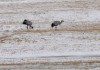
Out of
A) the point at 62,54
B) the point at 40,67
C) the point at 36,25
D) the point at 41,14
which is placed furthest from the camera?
the point at 41,14

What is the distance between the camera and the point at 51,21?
32.5 metres

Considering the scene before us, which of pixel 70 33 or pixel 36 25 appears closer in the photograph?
pixel 70 33

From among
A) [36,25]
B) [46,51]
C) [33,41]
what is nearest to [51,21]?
[36,25]

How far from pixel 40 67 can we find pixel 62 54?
132 inches

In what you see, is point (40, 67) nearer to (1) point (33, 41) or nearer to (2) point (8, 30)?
(1) point (33, 41)

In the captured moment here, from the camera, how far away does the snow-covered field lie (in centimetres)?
2269

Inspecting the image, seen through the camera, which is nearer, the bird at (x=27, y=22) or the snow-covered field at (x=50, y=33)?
the snow-covered field at (x=50, y=33)

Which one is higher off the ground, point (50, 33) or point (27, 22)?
point (27, 22)

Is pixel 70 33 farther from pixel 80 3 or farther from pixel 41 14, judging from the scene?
pixel 80 3

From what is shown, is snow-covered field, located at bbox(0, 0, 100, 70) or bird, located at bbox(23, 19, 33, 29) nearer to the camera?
snow-covered field, located at bbox(0, 0, 100, 70)

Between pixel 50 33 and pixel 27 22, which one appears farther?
pixel 27 22

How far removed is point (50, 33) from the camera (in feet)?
93.9

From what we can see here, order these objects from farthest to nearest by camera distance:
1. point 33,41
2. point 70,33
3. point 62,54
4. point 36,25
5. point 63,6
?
point 63,6
point 36,25
point 70,33
point 33,41
point 62,54

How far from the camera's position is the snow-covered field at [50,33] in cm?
2269
